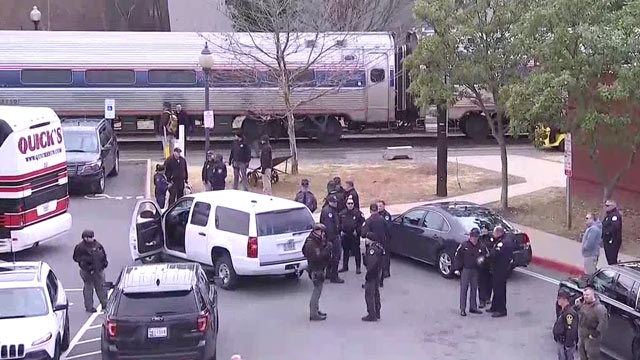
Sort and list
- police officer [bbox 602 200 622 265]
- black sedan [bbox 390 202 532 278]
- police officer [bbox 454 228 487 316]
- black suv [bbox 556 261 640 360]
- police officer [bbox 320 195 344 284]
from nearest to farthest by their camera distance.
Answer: black suv [bbox 556 261 640 360], police officer [bbox 454 228 487 316], police officer [bbox 602 200 622 265], police officer [bbox 320 195 344 284], black sedan [bbox 390 202 532 278]

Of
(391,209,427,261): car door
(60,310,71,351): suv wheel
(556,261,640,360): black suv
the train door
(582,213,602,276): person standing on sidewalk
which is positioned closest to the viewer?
(556,261,640,360): black suv

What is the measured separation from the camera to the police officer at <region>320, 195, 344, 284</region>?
57.6 feet

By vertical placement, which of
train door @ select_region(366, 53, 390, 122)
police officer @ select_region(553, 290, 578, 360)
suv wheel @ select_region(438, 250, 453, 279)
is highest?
train door @ select_region(366, 53, 390, 122)

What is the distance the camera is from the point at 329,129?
37406 millimetres

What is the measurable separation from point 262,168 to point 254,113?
1005 cm

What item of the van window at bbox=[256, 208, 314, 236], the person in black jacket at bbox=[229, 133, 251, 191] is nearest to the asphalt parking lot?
the van window at bbox=[256, 208, 314, 236]

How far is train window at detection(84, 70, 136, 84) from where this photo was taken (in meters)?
36.1

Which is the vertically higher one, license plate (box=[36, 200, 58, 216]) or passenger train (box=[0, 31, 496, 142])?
passenger train (box=[0, 31, 496, 142])

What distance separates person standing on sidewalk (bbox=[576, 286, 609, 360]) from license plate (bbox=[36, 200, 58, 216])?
35.9 ft

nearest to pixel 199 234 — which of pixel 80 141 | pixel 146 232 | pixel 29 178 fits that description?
pixel 146 232

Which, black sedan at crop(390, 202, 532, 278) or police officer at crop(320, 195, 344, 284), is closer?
police officer at crop(320, 195, 344, 284)

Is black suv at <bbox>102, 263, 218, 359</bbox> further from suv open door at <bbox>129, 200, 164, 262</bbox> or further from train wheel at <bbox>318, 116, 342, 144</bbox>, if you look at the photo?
train wheel at <bbox>318, 116, 342, 144</bbox>

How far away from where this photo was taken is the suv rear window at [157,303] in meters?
12.0

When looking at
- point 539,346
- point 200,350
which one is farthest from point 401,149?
point 200,350
